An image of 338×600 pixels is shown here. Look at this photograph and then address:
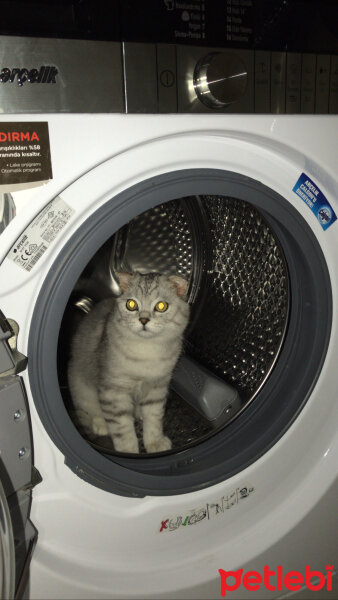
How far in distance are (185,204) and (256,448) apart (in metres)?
0.61

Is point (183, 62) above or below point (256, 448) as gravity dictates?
above

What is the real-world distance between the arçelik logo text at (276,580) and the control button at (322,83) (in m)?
0.89

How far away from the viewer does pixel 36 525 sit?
2.41 feet

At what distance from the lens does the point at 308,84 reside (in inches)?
28.4

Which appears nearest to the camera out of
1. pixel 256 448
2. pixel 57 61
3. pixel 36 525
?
pixel 57 61

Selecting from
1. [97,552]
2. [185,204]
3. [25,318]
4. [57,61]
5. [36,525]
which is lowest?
[97,552]

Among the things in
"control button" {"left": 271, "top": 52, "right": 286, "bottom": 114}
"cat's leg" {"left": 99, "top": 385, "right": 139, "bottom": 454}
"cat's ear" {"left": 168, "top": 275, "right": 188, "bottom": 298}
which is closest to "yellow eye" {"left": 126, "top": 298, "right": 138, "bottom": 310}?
"cat's ear" {"left": 168, "top": 275, "right": 188, "bottom": 298}

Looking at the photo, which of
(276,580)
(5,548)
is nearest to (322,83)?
(5,548)

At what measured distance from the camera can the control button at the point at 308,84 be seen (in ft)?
2.34

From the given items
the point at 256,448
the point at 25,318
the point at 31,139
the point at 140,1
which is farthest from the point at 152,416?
the point at 140,1

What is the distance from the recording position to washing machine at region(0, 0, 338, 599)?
1.93 feet

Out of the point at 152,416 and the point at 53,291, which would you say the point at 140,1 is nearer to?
the point at 53,291

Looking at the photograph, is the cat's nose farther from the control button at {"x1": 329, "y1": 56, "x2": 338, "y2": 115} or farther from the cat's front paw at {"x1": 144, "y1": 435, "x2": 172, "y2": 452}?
the control button at {"x1": 329, "y1": 56, "x2": 338, "y2": 115}

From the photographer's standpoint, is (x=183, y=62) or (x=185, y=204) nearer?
(x=183, y=62)
